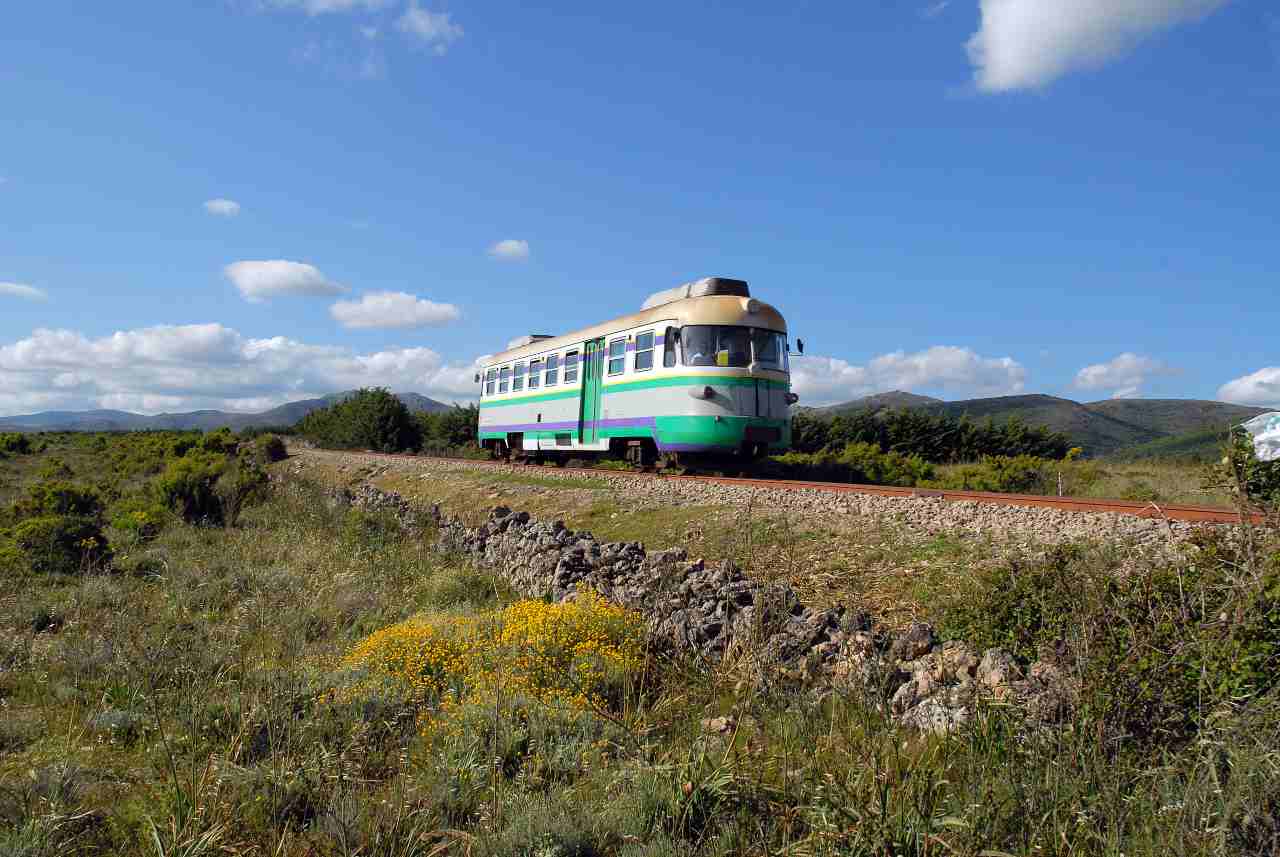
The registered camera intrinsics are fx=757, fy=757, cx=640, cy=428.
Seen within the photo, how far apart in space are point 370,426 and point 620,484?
32295 mm

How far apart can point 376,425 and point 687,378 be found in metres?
31.7

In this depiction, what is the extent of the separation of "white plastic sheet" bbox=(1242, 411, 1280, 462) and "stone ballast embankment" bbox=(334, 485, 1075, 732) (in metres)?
3.16

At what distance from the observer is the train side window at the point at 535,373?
1950cm

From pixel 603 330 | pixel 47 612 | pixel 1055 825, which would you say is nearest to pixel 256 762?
pixel 1055 825

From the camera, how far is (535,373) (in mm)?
19828

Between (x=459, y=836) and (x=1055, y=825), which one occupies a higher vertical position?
(x=1055, y=825)

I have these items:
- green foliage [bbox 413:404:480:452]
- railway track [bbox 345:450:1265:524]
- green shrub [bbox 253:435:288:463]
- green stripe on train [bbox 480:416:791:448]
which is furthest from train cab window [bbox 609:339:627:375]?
green foliage [bbox 413:404:480:452]

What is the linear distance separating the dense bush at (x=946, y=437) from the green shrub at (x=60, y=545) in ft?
67.8

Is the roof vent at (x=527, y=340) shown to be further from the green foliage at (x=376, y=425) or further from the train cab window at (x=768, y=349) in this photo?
the green foliage at (x=376, y=425)

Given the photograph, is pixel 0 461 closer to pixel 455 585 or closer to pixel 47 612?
pixel 47 612

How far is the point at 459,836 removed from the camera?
9.34 feet

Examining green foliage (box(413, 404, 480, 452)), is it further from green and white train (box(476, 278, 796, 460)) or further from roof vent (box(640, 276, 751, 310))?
roof vent (box(640, 276, 751, 310))

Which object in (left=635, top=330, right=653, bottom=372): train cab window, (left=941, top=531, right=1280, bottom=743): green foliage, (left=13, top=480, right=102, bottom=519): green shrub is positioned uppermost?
(left=635, top=330, right=653, bottom=372): train cab window

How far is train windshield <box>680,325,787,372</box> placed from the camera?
44.6 feet
